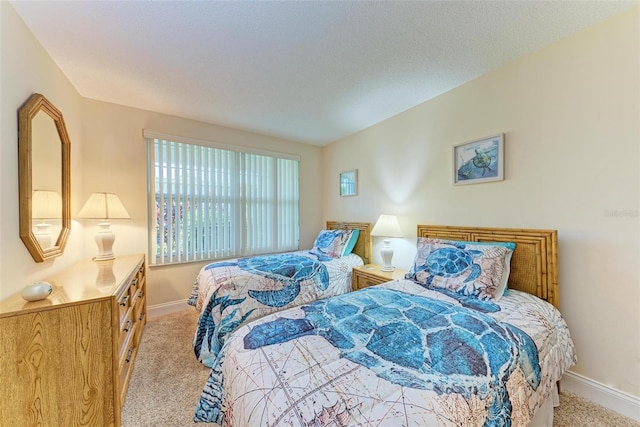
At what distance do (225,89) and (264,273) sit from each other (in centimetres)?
188

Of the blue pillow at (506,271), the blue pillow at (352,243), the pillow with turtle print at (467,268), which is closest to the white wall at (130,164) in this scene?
the blue pillow at (352,243)

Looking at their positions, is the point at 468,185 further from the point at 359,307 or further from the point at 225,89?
the point at 225,89

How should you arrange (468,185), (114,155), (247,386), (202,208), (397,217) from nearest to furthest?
1. (247,386)
2. (468,185)
3. (114,155)
4. (397,217)
5. (202,208)

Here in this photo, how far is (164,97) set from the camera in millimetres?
2553

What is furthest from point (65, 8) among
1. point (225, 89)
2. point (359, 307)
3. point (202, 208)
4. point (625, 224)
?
point (625, 224)

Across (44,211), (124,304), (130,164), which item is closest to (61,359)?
(124,304)

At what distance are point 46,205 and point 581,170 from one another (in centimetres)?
386

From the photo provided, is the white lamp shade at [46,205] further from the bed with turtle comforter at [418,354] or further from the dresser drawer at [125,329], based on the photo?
the bed with turtle comforter at [418,354]

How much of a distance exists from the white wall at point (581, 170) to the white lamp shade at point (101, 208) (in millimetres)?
3358

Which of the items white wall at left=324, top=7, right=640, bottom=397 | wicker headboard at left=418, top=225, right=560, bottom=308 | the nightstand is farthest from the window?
wicker headboard at left=418, top=225, right=560, bottom=308

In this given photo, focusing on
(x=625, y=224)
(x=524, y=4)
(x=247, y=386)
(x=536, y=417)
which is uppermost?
(x=524, y=4)

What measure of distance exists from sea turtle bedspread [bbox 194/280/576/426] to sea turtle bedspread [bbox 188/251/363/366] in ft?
2.47

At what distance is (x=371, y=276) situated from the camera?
2.63 meters

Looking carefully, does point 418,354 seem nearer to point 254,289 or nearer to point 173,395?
point 254,289
